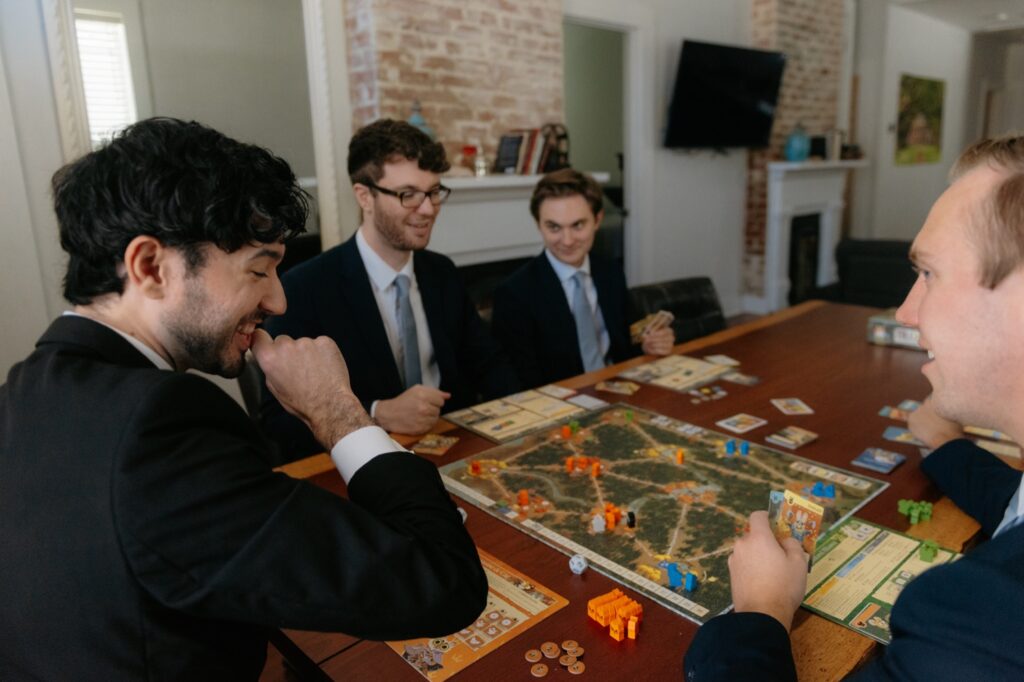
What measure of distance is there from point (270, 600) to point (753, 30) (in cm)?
674

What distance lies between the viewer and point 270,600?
740 millimetres

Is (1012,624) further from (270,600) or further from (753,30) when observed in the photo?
(753,30)

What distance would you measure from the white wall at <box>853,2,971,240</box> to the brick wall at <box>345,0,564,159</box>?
485 centimetres

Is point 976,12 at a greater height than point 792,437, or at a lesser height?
greater

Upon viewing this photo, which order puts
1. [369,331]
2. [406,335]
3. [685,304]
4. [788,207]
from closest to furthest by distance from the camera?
1. [369,331]
2. [406,335]
3. [685,304]
4. [788,207]

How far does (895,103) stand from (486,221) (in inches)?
247

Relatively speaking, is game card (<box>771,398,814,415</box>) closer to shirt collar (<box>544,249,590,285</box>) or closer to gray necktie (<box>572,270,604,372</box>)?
gray necktie (<box>572,270,604,372</box>)

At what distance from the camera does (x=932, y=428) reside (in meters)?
1.55

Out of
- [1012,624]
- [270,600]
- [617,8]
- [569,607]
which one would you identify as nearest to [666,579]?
[569,607]

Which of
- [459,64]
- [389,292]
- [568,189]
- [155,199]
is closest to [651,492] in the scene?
[155,199]

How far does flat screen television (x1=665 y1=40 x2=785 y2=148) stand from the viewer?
5492mm

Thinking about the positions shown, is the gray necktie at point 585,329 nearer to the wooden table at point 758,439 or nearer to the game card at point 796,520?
the wooden table at point 758,439

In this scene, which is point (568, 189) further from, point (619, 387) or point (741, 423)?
point (741, 423)

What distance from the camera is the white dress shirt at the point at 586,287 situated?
2648mm
